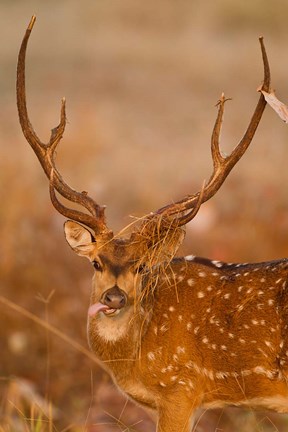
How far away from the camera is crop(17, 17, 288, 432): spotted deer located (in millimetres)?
7723

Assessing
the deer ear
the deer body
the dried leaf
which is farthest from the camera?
the deer ear

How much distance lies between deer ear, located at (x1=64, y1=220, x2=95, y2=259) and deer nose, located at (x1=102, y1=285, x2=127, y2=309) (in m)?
0.46

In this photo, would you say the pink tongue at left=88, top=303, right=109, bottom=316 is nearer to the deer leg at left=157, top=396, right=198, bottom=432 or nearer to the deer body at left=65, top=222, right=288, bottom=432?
the deer body at left=65, top=222, right=288, bottom=432

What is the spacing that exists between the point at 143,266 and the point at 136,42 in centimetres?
1591

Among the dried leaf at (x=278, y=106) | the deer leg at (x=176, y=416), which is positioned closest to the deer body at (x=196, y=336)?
the deer leg at (x=176, y=416)

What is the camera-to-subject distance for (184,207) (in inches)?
309

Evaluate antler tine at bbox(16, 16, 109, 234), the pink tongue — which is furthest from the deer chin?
antler tine at bbox(16, 16, 109, 234)

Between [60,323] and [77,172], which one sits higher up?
[77,172]

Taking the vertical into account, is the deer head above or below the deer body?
above

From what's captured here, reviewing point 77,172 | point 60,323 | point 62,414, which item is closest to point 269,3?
point 77,172

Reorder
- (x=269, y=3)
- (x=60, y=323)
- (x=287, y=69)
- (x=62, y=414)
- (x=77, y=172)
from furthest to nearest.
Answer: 1. (x=269, y=3)
2. (x=287, y=69)
3. (x=77, y=172)
4. (x=60, y=323)
5. (x=62, y=414)

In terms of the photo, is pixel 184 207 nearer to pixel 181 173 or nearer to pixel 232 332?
pixel 232 332

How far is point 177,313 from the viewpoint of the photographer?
26.6 feet

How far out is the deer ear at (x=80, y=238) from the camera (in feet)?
26.2
